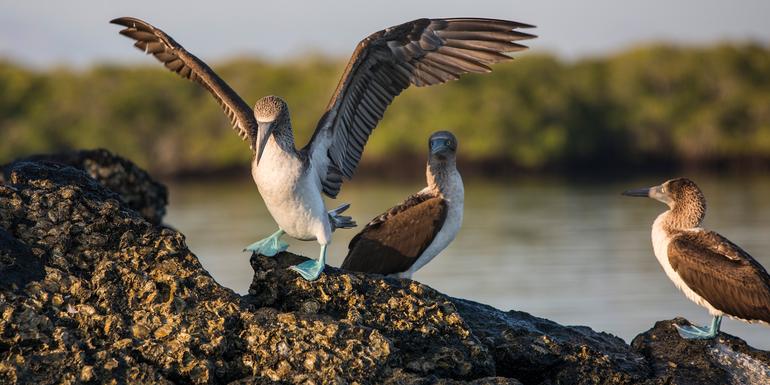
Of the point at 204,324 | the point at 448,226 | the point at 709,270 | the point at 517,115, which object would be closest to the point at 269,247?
the point at 204,324

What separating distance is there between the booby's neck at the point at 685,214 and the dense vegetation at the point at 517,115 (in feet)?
170

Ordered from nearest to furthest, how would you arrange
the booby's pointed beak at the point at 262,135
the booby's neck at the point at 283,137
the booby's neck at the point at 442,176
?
the booby's pointed beak at the point at 262,135
the booby's neck at the point at 283,137
the booby's neck at the point at 442,176

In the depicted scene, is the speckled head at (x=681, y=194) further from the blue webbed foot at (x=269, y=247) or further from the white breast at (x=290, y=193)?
the blue webbed foot at (x=269, y=247)

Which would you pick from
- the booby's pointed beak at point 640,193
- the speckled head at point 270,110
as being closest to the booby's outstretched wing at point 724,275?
the booby's pointed beak at point 640,193

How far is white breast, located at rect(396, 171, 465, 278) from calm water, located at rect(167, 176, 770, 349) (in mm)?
6241

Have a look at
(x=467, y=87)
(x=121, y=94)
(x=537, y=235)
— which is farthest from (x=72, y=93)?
(x=537, y=235)

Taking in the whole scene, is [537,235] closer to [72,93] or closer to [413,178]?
[413,178]

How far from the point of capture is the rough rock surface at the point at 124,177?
1198cm

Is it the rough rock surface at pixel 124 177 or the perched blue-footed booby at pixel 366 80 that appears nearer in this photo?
the perched blue-footed booby at pixel 366 80

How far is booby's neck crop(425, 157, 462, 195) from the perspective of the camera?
10.1 m

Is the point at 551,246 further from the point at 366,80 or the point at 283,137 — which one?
the point at 283,137

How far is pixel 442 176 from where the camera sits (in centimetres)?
1008

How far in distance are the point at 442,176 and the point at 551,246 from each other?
55.8ft

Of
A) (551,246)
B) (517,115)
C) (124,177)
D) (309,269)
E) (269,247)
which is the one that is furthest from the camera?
(517,115)
